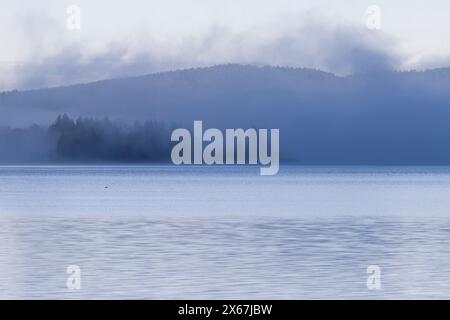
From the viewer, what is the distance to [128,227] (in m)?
47.8

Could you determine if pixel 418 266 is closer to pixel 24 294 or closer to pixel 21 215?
pixel 24 294

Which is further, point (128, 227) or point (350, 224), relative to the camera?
point (350, 224)

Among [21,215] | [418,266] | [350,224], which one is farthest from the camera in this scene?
[21,215]

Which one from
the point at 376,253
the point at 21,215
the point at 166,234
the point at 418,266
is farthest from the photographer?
the point at 21,215

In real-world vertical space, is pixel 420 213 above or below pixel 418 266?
above

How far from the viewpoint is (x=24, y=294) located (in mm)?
23375

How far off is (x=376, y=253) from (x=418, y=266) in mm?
4772

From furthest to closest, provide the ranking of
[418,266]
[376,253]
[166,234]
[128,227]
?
[128,227], [166,234], [376,253], [418,266]
